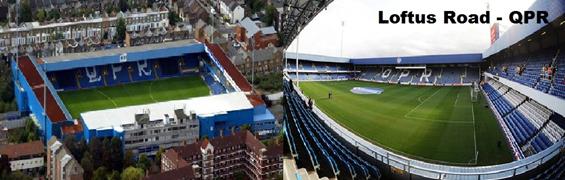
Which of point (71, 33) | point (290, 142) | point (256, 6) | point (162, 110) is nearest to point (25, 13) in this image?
point (71, 33)

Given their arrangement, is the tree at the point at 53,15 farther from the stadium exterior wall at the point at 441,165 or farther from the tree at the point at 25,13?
the stadium exterior wall at the point at 441,165

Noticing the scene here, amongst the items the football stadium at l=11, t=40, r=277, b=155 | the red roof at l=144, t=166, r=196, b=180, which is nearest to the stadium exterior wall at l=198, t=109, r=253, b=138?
the football stadium at l=11, t=40, r=277, b=155

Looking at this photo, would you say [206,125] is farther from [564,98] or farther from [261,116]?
[564,98]

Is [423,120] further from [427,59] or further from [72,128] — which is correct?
[72,128]

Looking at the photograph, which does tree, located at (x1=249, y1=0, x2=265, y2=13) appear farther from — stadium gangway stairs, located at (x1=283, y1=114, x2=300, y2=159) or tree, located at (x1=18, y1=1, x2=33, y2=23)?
stadium gangway stairs, located at (x1=283, y1=114, x2=300, y2=159)

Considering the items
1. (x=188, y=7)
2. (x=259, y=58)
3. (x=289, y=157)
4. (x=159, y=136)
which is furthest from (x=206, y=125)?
(x=289, y=157)

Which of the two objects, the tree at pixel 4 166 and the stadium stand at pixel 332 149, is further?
the tree at pixel 4 166

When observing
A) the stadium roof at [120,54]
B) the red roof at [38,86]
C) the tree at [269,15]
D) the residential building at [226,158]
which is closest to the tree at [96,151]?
the residential building at [226,158]
